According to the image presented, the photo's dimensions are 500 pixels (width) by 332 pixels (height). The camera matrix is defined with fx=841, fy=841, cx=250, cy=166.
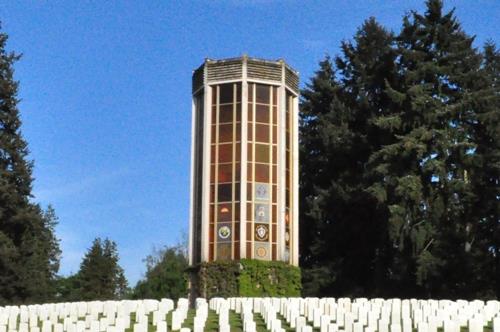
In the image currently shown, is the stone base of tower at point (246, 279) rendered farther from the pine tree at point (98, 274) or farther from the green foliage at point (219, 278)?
the pine tree at point (98, 274)

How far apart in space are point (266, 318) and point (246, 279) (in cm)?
1692

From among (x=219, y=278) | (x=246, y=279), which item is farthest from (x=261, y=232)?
(x=219, y=278)

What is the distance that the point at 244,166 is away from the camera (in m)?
40.1

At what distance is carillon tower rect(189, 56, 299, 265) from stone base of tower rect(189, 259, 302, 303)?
0.50 metres

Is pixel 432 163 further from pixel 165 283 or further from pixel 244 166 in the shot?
pixel 165 283

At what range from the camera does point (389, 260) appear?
46.2 metres

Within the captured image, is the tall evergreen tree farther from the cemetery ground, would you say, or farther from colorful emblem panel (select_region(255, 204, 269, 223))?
the cemetery ground

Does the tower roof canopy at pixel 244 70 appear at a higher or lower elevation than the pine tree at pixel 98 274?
higher

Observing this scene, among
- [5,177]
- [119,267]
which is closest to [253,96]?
[5,177]

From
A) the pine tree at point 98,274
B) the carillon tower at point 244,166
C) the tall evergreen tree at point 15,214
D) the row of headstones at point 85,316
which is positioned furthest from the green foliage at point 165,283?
the row of headstones at point 85,316

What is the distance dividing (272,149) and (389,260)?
34.0ft

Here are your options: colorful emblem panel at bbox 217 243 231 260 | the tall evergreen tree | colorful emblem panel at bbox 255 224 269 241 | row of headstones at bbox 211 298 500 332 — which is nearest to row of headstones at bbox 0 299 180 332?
row of headstones at bbox 211 298 500 332

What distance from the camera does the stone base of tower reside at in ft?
129

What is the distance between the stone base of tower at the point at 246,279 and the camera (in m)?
39.2
